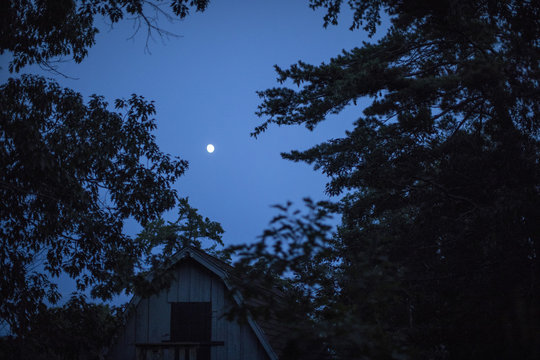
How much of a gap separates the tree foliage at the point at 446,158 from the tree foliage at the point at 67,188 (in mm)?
4825

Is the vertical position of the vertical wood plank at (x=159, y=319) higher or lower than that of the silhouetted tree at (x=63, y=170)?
lower

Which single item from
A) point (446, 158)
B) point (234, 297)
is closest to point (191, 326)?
point (234, 297)

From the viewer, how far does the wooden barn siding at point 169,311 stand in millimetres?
12812

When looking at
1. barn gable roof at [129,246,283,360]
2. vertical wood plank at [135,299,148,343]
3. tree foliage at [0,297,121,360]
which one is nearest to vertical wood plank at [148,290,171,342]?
vertical wood plank at [135,299,148,343]

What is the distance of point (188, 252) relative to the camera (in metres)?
13.4

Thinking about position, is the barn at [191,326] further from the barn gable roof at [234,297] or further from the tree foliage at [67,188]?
the tree foliage at [67,188]

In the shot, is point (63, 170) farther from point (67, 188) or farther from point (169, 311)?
point (169, 311)

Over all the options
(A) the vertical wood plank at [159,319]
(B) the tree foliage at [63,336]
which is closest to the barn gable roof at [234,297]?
(A) the vertical wood plank at [159,319]

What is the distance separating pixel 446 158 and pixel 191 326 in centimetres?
1085

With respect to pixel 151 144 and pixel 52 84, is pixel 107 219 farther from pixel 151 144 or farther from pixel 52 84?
pixel 52 84

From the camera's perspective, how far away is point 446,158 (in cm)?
1412

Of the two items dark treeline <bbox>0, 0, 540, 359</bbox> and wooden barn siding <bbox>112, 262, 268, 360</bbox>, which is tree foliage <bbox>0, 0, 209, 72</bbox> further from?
wooden barn siding <bbox>112, 262, 268, 360</bbox>

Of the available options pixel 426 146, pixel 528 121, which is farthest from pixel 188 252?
pixel 528 121

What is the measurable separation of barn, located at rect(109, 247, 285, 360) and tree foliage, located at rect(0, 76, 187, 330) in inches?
104
